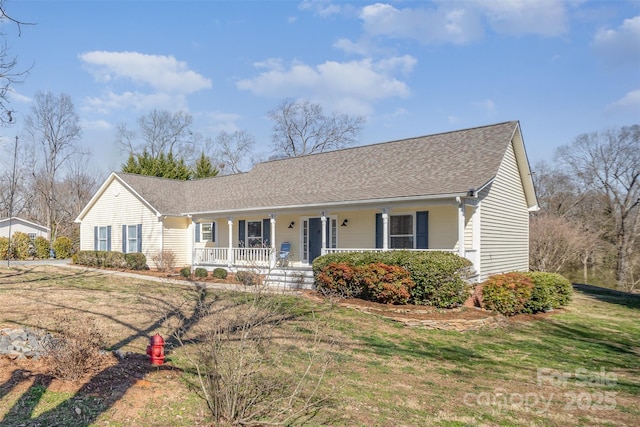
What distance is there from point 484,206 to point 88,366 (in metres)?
12.7

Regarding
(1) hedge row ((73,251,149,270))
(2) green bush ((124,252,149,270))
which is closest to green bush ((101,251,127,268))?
(1) hedge row ((73,251,149,270))

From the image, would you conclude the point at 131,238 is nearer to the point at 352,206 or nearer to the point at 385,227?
the point at 352,206

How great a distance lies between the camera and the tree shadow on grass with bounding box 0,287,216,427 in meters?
4.34

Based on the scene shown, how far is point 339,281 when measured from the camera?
12609 millimetres

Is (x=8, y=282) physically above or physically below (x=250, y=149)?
below

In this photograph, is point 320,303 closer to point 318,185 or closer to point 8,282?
point 318,185

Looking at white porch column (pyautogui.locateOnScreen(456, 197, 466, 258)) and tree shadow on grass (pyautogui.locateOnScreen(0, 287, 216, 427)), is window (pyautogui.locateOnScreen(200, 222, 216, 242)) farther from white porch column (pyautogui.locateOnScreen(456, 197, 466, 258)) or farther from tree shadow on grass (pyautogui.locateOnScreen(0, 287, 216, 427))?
tree shadow on grass (pyautogui.locateOnScreen(0, 287, 216, 427))

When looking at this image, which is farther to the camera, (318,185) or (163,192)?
(163,192)

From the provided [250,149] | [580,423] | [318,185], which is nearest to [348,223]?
[318,185]

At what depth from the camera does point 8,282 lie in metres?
15.7

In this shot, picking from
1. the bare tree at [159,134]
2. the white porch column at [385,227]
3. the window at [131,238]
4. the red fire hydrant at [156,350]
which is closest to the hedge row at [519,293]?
the white porch column at [385,227]

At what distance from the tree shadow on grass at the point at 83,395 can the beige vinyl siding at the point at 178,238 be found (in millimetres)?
16225

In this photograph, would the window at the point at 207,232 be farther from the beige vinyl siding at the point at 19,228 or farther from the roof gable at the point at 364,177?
the beige vinyl siding at the point at 19,228

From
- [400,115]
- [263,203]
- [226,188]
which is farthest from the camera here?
[400,115]
